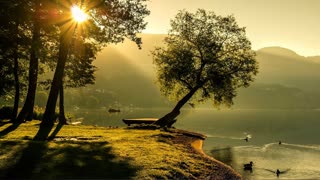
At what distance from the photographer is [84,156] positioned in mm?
23188

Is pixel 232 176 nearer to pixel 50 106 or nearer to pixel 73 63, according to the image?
pixel 50 106

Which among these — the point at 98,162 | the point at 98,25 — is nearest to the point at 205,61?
the point at 98,25

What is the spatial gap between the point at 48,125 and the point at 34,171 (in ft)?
67.8

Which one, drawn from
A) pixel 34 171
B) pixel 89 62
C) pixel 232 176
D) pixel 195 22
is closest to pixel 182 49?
pixel 195 22

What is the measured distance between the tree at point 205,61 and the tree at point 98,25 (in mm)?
20468

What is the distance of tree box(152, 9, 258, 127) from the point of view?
60.9 m

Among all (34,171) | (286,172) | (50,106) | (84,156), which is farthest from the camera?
(286,172)

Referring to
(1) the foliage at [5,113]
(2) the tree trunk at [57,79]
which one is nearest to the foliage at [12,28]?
(2) the tree trunk at [57,79]

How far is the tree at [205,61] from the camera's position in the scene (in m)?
60.9

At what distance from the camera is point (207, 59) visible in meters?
60.8

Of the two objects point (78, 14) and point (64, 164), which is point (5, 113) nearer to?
point (78, 14)

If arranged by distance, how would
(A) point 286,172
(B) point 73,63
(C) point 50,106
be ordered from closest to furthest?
→ (C) point 50,106 < (A) point 286,172 < (B) point 73,63

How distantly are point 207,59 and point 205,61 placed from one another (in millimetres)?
439

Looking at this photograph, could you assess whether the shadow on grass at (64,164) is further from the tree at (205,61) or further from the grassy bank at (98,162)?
the tree at (205,61)
